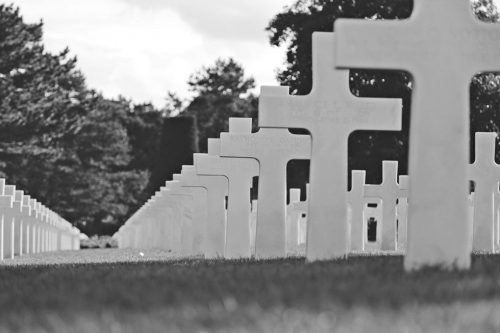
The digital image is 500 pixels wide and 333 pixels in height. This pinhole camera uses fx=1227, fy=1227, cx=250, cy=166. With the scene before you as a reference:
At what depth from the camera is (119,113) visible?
3930 inches

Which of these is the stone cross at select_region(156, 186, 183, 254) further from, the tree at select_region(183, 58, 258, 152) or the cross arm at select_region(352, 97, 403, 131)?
the tree at select_region(183, 58, 258, 152)

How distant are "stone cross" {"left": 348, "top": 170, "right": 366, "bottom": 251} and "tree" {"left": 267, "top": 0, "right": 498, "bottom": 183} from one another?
17.7 meters

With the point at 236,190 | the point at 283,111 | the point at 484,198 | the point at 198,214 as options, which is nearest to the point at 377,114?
the point at 283,111

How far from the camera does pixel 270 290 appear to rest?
6.45 meters

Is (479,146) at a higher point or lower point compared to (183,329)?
higher

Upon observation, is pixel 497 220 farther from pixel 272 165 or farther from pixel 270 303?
pixel 270 303

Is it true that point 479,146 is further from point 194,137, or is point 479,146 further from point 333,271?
point 194,137

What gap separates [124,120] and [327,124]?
89.9 meters

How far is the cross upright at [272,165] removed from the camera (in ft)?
54.6

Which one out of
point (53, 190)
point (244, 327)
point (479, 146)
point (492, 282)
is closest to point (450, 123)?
point (492, 282)

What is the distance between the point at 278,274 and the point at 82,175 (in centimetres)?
7753

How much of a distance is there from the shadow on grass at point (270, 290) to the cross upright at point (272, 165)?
26.9 feet

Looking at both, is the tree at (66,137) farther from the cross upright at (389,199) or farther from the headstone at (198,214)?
the cross upright at (389,199)

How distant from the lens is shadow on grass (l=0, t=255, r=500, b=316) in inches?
234
